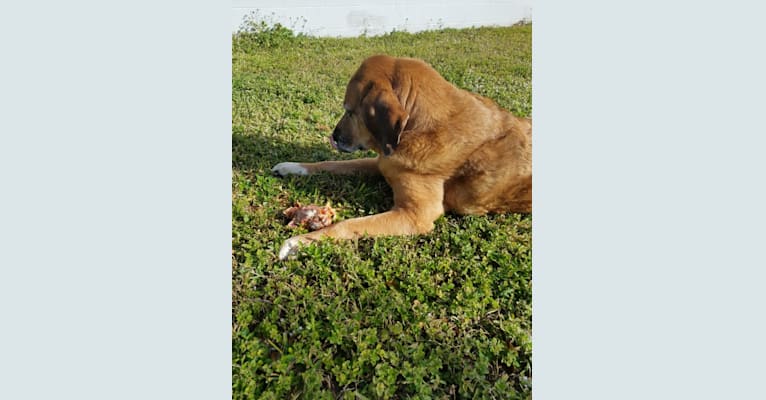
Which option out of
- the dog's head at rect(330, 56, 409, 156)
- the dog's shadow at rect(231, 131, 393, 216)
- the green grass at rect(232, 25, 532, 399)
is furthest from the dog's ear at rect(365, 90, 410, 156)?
the dog's shadow at rect(231, 131, 393, 216)

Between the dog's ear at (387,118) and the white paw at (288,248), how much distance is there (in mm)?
830

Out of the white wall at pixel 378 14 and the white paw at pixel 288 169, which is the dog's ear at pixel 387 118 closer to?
the white wall at pixel 378 14

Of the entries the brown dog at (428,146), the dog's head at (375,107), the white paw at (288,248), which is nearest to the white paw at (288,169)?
the brown dog at (428,146)

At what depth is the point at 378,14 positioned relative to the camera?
2.85 meters

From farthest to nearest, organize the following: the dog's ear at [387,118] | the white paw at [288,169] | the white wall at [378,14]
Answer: the white paw at [288,169] < the dog's ear at [387,118] < the white wall at [378,14]

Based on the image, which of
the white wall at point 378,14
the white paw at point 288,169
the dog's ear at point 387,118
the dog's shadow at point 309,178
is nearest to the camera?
the white wall at point 378,14

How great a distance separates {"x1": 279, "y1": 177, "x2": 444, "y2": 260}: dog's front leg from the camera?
3113mm

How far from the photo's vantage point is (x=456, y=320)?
2688 mm

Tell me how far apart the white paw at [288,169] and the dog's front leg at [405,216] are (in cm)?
53

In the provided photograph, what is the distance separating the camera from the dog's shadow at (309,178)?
319 centimetres

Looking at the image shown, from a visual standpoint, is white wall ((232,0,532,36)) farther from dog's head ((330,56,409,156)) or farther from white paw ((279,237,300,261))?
white paw ((279,237,300,261))

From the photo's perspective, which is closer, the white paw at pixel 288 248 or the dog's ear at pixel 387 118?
the white paw at pixel 288 248

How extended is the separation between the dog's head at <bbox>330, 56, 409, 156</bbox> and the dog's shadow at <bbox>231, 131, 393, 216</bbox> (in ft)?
1.11

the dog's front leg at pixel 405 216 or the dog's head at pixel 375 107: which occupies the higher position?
the dog's head at pixel 375 107
